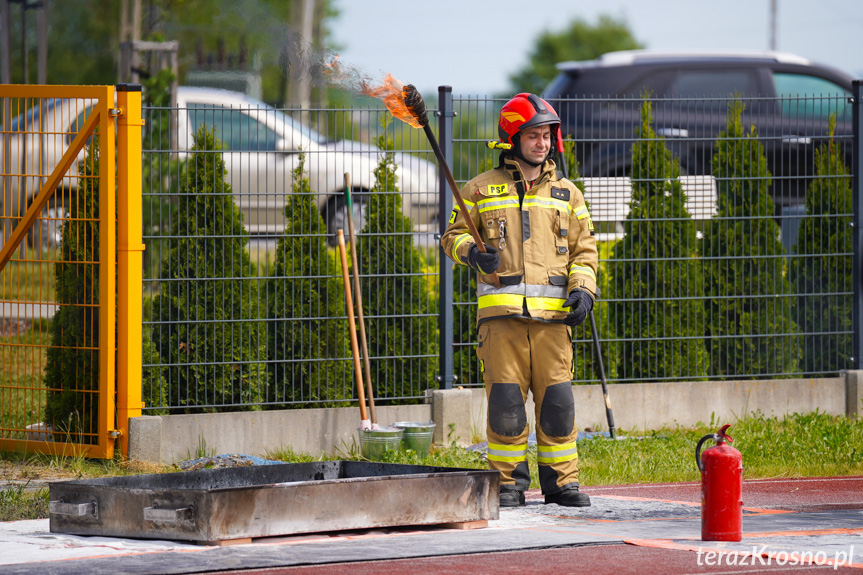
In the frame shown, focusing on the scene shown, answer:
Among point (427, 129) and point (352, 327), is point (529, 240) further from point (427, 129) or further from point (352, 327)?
point (352, 327)

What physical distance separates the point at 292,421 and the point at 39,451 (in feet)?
5.77

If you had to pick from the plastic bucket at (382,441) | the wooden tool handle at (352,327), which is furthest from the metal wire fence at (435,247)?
the plastic bucket at (382,441)

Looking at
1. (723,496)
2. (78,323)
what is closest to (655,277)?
(78,323)

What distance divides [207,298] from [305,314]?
77 cm

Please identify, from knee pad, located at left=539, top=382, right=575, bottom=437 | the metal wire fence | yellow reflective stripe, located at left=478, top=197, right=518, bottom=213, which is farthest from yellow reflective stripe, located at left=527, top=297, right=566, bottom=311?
the metal wire fence

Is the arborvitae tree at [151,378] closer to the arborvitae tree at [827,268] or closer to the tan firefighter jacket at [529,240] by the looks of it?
the tan firefighter jacket at [529,240]

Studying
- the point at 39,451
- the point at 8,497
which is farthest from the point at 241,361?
the point at 8,497

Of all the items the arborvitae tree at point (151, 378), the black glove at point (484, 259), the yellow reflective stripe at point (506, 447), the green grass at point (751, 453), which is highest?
the black glove at point (484, 259)

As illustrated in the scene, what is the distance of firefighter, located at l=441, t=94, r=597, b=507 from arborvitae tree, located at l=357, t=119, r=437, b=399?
8.37 ft

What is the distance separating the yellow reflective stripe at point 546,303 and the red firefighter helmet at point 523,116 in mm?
908

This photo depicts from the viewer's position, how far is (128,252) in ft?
27.3

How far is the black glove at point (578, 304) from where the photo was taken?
6.68 m

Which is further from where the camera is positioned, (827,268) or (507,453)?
(827,268)

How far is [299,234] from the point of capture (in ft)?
30.3
